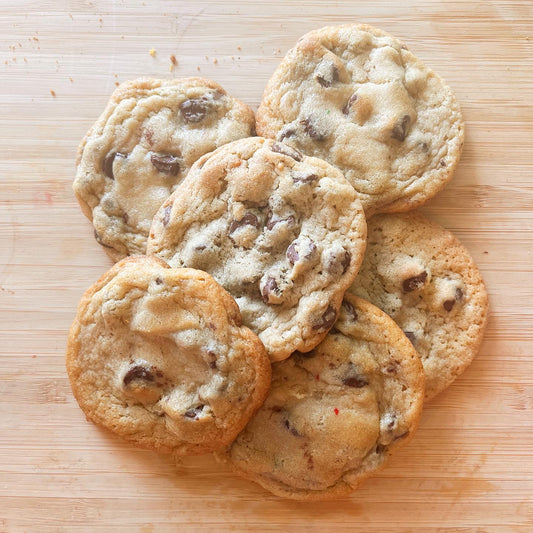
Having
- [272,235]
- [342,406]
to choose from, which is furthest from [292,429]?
[272,235]

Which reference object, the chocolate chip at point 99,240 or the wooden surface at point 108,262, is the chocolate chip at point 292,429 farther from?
the chocolate chip at point 99,240

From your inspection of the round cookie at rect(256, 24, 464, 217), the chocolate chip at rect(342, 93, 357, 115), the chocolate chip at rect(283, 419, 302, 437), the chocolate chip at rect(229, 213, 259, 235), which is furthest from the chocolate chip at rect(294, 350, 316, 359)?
the chocolate chip at rect(342, 93, 357, 115)

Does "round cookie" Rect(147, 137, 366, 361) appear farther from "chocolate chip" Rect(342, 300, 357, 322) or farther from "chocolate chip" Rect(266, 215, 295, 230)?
"chocolate chip" Rect(342, 300, 357, 322)

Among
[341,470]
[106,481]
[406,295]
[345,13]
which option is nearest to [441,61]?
[345,13]

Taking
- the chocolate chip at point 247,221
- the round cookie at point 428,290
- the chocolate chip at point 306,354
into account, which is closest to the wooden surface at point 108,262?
the round cookie at point 428,290

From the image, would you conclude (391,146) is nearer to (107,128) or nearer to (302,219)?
(302,219)
